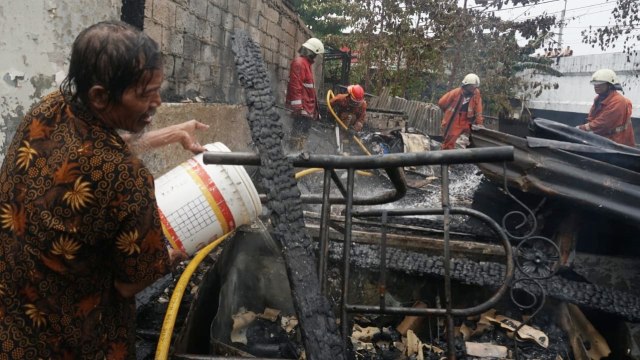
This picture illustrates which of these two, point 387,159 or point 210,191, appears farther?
point 210,191

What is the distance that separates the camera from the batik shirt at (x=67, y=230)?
1.17m

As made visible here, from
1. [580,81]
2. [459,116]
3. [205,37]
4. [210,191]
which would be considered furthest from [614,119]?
[580,81]

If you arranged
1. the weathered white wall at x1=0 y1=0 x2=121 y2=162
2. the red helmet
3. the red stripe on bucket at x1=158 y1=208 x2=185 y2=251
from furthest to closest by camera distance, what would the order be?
the red helmet < the weathered white wall at x1=0 y1=0 x2=121 y2=162 < the red stripe on bucket at x1=158 y1=208 x2=185 y2=251

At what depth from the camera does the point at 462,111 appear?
9273 millimetres

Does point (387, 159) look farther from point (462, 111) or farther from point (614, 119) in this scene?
point (462, 111)

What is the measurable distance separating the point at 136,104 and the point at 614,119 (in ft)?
28.2

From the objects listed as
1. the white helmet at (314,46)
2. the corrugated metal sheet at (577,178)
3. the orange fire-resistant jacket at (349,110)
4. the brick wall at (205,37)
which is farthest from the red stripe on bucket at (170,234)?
the white helmet at (314,46)

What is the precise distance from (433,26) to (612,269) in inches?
499

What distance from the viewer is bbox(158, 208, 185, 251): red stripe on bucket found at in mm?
1852

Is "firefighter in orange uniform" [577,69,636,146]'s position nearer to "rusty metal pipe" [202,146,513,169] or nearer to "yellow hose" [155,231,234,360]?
"rusty metal pipe" [202,146,513,169]

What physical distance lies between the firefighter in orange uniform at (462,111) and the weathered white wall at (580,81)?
23.1ft

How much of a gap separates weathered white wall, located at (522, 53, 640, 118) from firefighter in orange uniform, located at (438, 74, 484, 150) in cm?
704

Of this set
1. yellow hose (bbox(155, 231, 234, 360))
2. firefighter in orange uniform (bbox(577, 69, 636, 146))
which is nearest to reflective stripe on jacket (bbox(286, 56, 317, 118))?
firefighter in orange uniform (bbox(577, 69, 636, 146))

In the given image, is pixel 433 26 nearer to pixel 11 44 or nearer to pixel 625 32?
pixel 625 32
